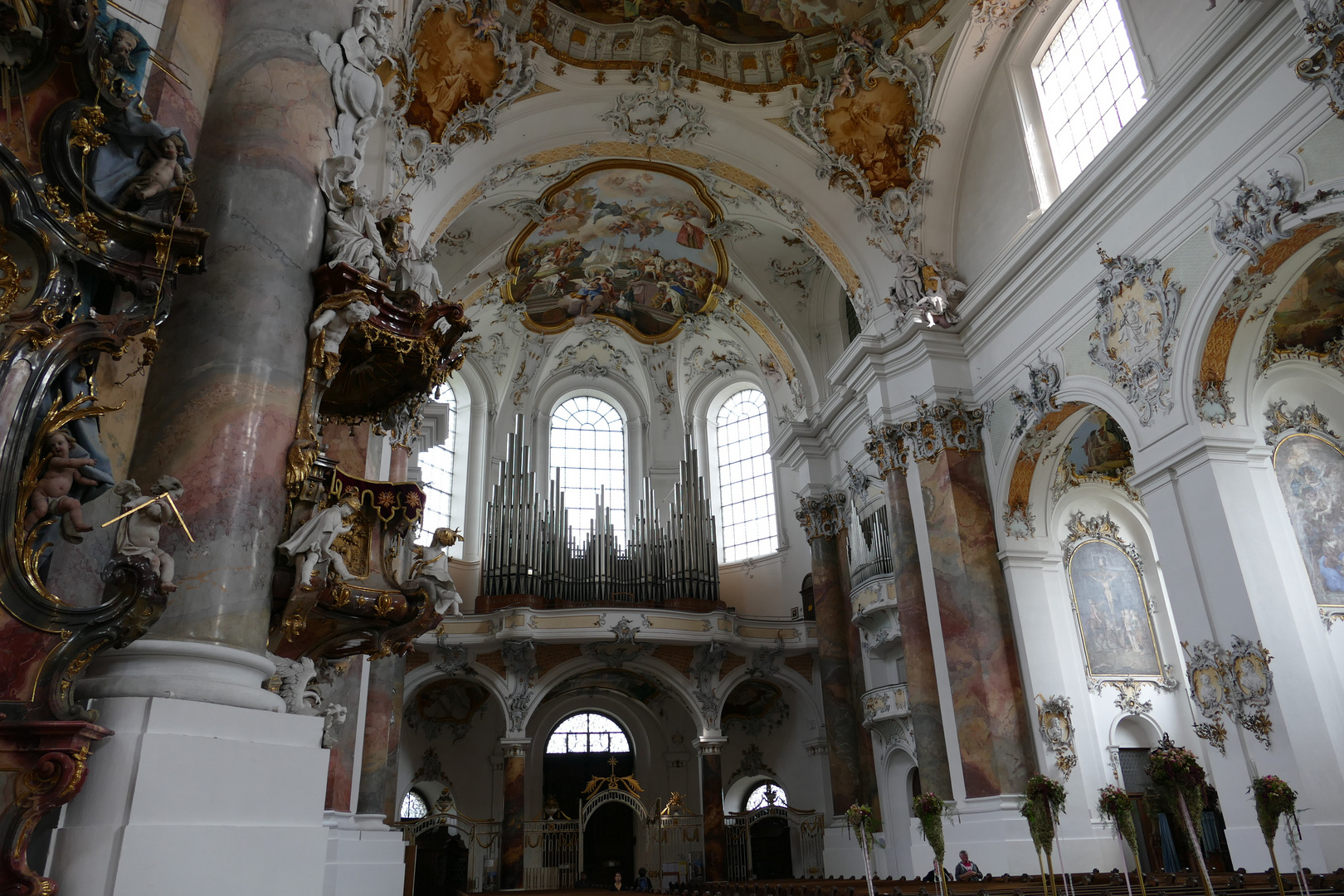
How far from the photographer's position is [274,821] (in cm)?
389

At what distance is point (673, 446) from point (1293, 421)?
41.5 feet

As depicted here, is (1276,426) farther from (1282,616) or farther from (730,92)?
(730,92)

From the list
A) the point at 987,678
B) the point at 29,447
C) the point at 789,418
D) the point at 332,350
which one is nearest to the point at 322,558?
the point at 332,350

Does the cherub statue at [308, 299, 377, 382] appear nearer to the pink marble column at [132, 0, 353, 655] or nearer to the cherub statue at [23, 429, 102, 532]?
the pink marble column at [132, 0, 353, 655]

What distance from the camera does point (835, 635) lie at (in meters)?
15.7

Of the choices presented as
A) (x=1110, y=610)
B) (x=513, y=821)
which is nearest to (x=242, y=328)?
(x=1110, y=610)

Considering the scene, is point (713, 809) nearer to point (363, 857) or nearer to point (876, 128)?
point (363, 857)

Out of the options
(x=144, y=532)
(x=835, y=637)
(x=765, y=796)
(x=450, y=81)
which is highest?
(x=450, y=81)

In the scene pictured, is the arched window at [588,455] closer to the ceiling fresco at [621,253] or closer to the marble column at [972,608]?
the ceiling fresco at [621,253]

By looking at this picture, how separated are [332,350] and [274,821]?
251 centimetres

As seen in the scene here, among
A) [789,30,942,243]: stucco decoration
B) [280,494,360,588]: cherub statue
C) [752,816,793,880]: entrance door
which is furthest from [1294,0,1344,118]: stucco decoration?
[752,816,793,880]: entrance door

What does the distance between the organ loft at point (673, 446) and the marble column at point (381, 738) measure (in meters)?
0.06

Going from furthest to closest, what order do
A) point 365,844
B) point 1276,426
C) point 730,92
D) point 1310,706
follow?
point 730,92
point 1276,426
point 365,844
point 1310,706

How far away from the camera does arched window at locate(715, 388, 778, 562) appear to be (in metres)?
20.3
